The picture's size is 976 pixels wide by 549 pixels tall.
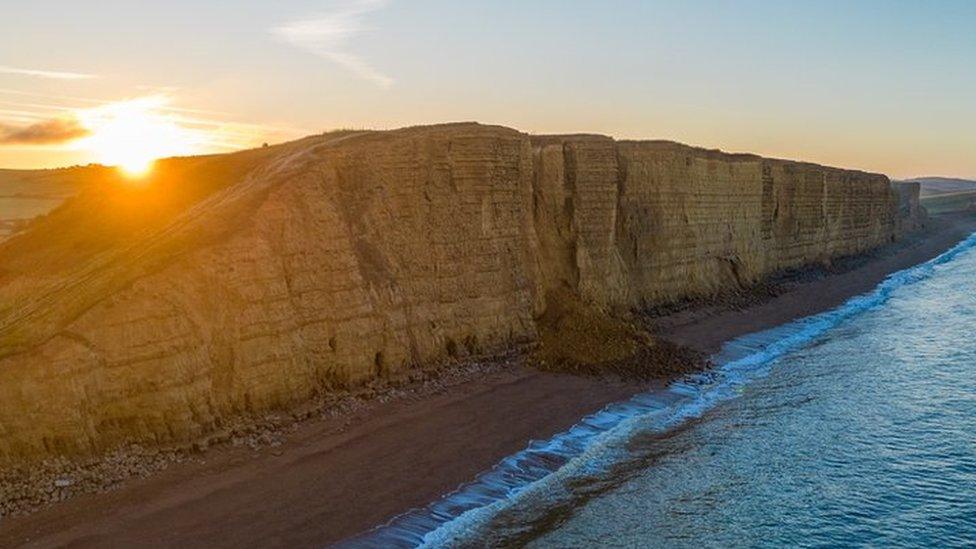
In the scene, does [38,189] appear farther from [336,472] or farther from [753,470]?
→ [753,470]

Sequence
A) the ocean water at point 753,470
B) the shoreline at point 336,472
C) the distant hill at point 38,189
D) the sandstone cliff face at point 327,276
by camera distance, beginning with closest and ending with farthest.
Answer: the shoreline at point 336,472
the ocean water at point 753,470
the sandstone cliff face at point 327,276
the distant hill at point 38,189

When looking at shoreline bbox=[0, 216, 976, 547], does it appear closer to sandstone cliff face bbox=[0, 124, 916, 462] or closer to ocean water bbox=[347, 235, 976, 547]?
ocean water bbox=[347, 235, 976, 547]

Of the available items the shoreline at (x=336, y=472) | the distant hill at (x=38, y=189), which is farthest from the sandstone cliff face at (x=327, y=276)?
the distant hill at (x=38, y=189)

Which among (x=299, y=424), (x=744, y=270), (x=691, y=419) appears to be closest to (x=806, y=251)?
(x=744, y=270)

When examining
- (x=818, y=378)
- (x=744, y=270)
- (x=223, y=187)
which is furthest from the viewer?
(x=744, y=270)

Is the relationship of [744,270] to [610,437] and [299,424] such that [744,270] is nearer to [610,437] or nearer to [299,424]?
[610,437]

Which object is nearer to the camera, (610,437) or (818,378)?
(610,437)

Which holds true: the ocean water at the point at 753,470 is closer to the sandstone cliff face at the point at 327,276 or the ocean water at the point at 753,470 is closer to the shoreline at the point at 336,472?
the shoreline at the point at 336,472
